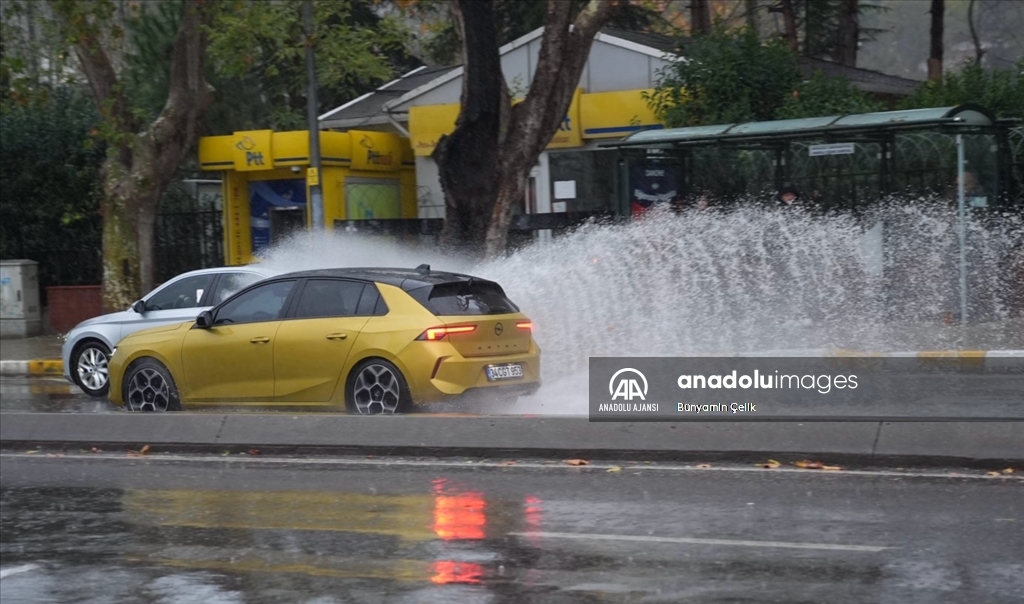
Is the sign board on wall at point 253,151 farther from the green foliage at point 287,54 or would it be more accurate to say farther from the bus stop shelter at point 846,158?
the bus stop shelter at point 846,158

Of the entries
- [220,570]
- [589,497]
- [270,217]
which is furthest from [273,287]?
[270,217]

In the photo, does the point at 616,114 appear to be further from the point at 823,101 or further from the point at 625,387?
Answer: the point at 625,387

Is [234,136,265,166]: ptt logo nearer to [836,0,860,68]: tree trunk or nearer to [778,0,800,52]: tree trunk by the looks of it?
[778,0,800,52]: tree trunk

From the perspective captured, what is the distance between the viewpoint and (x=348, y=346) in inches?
449

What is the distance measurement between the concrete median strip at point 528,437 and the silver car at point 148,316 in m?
4.03

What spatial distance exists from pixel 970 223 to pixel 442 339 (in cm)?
993

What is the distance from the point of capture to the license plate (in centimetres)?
1146

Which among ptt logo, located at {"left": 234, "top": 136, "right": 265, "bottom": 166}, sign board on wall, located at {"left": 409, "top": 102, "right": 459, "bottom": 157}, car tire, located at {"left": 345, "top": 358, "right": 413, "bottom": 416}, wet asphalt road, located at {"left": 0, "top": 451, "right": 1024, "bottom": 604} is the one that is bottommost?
wet asphalt road, located at {"left": 0, "top": 451, "right": 1024, "bottom": 604}

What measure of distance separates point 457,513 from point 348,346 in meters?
3.57

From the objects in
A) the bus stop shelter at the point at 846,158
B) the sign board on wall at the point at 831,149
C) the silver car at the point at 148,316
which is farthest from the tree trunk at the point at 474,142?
the sign board on wall at the point at 831,149

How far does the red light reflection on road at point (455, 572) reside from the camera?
21.1 feet

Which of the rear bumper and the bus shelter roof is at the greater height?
the bus shelter roof

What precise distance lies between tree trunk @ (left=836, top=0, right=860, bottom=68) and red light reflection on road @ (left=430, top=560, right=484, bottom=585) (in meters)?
28.0

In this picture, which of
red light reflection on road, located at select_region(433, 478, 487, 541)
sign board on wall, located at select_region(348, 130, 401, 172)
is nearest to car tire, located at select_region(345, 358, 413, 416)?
red light reflection on road, located at select_region(433, 478, 487, 541)
